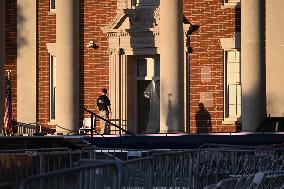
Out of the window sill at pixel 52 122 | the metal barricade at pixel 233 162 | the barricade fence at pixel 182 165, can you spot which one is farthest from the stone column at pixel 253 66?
the metal barricade at pixel 233 162

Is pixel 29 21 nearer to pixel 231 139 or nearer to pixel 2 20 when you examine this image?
pixel 2 20

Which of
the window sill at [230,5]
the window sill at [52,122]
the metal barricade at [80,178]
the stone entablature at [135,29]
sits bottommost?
the window sill at [52,122]

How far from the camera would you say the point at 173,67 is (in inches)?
1027

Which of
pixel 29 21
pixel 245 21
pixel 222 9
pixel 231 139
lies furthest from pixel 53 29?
pixel 231 139

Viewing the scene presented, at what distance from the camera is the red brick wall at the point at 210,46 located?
28672mm

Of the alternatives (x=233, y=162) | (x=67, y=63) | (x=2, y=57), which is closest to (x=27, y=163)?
(x=233, y=162)

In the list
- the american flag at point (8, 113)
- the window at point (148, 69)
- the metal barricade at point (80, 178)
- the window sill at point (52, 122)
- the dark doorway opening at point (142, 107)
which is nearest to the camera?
the metal barricade at point (80, 178)

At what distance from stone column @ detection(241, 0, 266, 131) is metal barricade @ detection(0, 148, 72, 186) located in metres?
10.4

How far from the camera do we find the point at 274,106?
26.9m

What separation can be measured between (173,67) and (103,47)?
5190 mm

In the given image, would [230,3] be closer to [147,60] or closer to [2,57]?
[147,60]

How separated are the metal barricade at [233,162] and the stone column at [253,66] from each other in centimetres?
891

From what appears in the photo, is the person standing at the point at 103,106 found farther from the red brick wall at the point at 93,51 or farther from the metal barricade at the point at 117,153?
the metal barricade at the point at 117,153

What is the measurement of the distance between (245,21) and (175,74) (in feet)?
8.39
